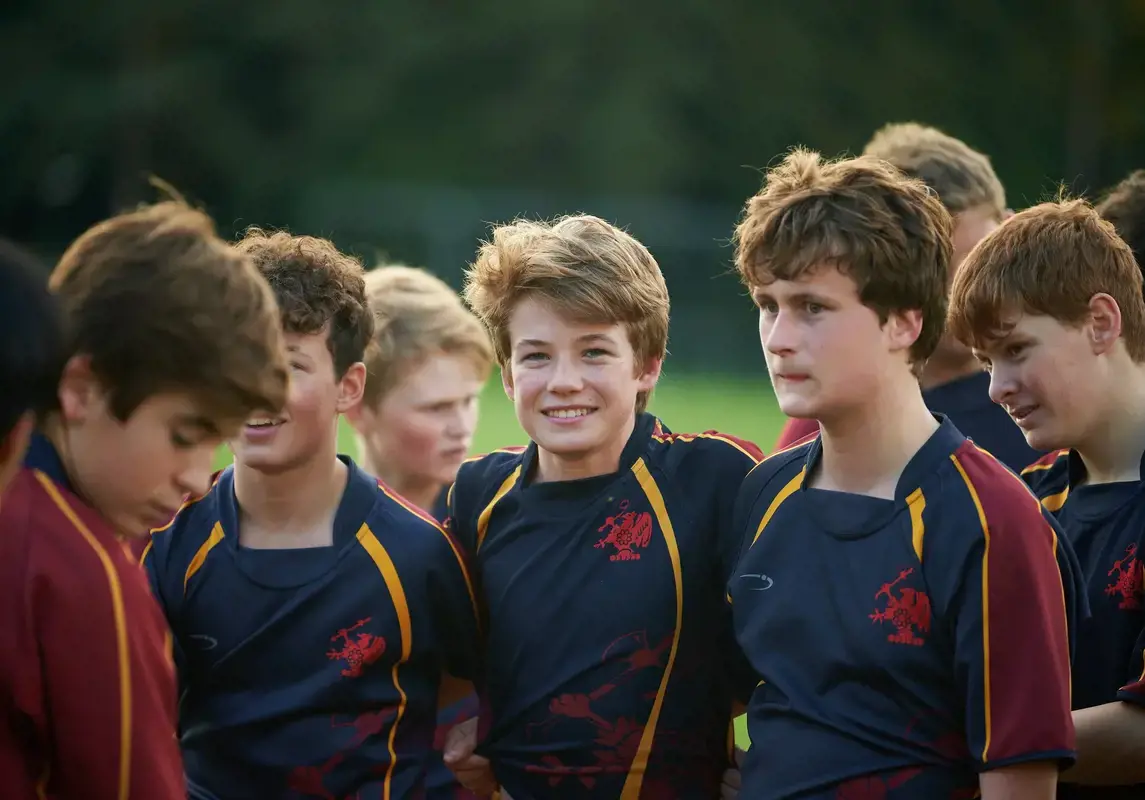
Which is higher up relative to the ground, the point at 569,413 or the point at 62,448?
the point at 569,413

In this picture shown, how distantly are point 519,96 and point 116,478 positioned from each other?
28887mm

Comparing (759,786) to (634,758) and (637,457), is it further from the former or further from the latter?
(637,457)

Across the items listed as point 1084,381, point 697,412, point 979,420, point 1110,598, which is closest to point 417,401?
point 979,420

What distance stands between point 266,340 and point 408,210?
77.2ft

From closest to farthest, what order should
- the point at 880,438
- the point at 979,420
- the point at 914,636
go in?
1. the point at 914,636
2. the point at 880,438
3. the point at 979,420

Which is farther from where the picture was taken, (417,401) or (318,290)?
(417,401)

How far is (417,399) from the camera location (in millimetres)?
4801

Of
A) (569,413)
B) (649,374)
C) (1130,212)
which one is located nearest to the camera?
(569,413)

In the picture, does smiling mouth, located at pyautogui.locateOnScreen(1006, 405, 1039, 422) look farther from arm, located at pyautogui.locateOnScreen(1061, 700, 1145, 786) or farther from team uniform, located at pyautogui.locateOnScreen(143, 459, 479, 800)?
team uniform, located at pyautogui.locateOnScreen(143, 459, 479, 800)

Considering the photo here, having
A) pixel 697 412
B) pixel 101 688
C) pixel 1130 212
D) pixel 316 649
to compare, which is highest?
pixel 697 412

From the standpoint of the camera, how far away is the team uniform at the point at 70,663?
96.0 inches

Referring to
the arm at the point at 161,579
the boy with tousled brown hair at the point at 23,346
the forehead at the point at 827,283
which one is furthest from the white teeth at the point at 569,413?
the boy with tousled brown hair at the point at 23,346

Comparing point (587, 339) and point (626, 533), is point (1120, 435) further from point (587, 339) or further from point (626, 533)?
point (587, 339)

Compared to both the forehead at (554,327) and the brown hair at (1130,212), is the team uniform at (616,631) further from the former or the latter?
the brown hair at (1130,212)
